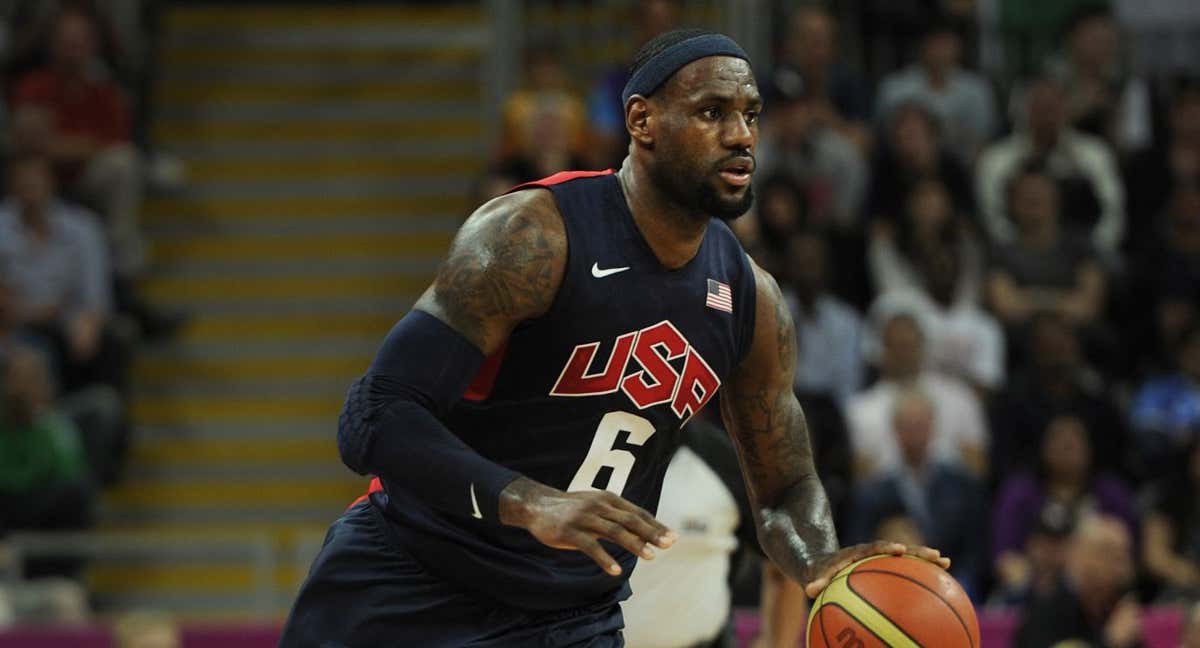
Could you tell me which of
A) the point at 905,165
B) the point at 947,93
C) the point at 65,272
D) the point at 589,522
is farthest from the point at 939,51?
the point at 589,522

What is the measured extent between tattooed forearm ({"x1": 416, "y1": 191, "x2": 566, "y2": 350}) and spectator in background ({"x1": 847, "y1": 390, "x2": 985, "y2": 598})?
21.7 ft

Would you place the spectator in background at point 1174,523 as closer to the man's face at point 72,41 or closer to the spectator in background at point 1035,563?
the spectator in background at point 1035,563

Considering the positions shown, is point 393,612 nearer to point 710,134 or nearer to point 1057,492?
point 710,134

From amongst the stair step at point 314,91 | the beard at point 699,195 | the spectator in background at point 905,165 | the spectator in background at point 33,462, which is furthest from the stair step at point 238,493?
the beard at point 699,195

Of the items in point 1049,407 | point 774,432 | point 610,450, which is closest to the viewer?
point 610,450

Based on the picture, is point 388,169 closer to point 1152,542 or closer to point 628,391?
point 1152,542

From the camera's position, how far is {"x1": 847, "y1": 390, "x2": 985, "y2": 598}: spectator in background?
11.3 metres

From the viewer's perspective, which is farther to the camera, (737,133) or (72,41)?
(72,41)

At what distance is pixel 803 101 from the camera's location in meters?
13.2

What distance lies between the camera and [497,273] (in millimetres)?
4734

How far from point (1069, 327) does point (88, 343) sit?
609 cm

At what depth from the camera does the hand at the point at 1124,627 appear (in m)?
9.63

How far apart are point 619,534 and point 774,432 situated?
4.02 feet

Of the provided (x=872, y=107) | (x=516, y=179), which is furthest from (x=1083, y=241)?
(x=516, y=179)
